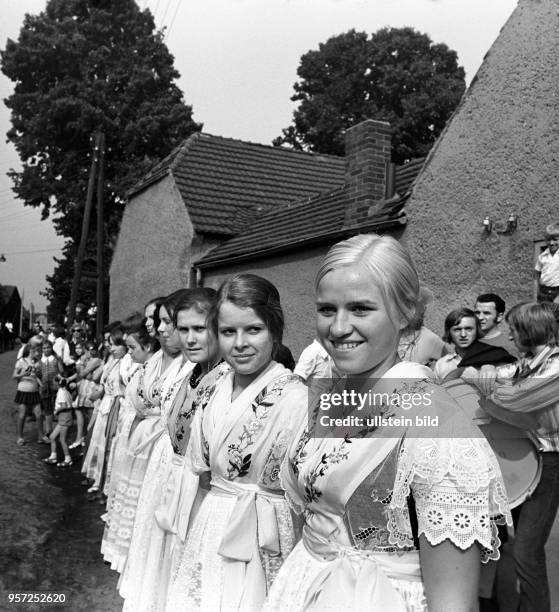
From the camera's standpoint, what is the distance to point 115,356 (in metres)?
8.08

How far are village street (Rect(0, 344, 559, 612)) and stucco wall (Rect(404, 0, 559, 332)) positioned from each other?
260 centimetres

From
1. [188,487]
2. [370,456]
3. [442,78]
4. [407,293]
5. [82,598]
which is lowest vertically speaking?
[82,598]

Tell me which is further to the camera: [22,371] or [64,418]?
[22,371]

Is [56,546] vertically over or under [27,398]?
under

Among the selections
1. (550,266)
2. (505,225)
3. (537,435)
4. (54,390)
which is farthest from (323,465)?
(54,390)

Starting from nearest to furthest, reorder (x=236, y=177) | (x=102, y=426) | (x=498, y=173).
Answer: (x=498, y=173) → (x=102, y=426) → (x=236, y=177)

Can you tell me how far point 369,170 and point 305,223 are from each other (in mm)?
2464

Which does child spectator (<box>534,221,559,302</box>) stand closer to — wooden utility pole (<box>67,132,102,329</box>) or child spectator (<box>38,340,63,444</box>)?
child spectator (<box>38,340,63,444</box>)

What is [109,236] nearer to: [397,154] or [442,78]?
[397,154]

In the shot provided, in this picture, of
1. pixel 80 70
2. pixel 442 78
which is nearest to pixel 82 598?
pixel 442 78

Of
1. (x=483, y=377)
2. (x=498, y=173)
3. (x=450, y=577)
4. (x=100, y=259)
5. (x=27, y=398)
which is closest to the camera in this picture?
(x=450, y=577)

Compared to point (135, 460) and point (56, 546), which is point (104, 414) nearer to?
point (56, 546)

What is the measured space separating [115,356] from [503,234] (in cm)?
489

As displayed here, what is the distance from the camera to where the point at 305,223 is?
11.1m
